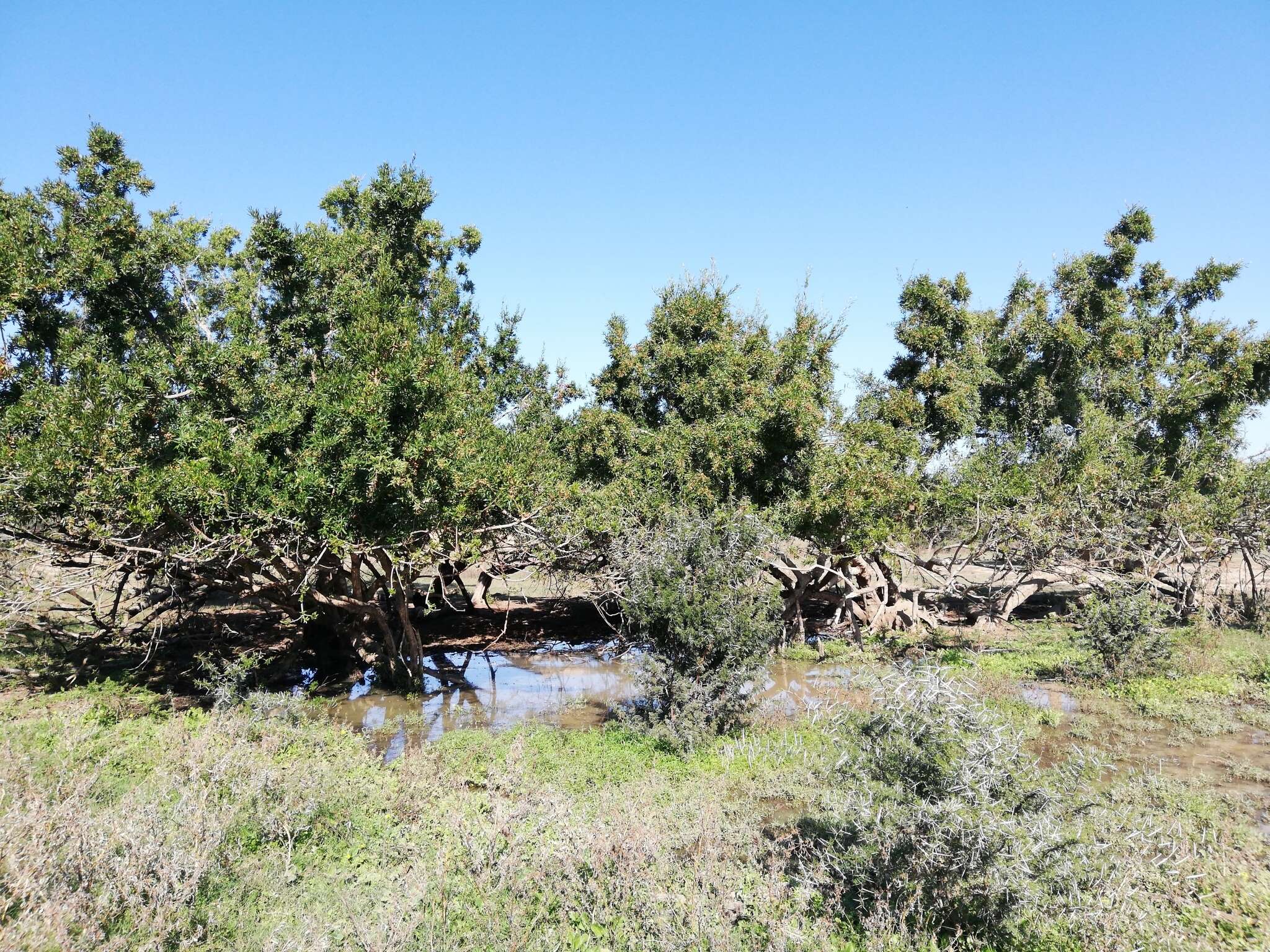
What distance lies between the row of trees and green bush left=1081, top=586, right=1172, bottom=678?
3.57 meters

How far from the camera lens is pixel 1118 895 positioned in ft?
17.8

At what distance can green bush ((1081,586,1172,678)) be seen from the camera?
47.2 feet

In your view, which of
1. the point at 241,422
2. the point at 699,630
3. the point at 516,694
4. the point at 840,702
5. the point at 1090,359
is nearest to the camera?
the point at 840,702

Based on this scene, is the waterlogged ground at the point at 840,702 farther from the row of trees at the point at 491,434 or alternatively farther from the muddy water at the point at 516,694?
the row of trees at the point at 491,434

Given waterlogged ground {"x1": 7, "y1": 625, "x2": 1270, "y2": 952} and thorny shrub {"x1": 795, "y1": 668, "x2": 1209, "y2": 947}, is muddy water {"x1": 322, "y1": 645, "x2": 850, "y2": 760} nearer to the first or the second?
waterlogged ground {"x1": 7, "y1": 625, "x2": 1270, "y2": 952}

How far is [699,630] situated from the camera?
11438mm

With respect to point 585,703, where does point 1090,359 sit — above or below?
above

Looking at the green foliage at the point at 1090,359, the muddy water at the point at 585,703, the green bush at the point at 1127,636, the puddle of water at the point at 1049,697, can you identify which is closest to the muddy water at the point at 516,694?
the muddy water at the point at 585,703

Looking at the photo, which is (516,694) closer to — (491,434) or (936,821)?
(491,434)

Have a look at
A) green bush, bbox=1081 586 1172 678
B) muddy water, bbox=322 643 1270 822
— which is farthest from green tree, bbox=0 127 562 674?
green bush, bbox=1081 586 1172 678

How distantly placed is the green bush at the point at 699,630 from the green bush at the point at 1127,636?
7402mm

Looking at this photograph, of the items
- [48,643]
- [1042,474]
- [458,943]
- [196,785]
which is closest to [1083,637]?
[1042,474]

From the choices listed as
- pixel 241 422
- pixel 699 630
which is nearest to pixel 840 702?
pixel 699 630

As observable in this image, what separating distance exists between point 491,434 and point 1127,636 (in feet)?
44.4
